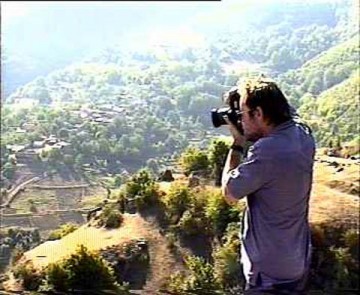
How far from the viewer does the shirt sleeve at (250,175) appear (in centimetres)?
205

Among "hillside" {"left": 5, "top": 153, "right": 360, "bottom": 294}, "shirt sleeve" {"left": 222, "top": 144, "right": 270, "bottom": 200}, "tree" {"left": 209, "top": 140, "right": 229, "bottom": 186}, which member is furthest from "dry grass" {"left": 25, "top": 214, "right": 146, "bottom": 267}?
"shirt sleeve" {"left": 222, "top": 144, "right": 270, "bottom": 200}

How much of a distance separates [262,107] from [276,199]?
247 mm

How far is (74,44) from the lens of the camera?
1426cm

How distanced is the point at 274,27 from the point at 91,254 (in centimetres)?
235

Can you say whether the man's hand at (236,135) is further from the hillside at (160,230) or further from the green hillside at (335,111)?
the green hillside at (335,111)

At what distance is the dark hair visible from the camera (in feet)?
6.86

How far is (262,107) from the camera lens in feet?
6.88

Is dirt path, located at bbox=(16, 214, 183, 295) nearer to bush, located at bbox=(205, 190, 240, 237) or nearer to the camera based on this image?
bush, located at bbox=(205, 190, 240, 237)

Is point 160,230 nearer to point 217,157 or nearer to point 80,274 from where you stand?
point 217,157

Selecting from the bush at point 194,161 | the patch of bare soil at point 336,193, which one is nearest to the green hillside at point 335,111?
the patch of bare soil at point 336,193

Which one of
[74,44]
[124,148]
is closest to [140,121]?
[124,148]

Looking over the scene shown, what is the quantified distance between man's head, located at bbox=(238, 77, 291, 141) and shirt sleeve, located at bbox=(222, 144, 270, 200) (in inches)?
2.9

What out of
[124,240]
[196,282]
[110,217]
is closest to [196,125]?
[110,217]

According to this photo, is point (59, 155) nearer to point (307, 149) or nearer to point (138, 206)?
point (138, 206)
